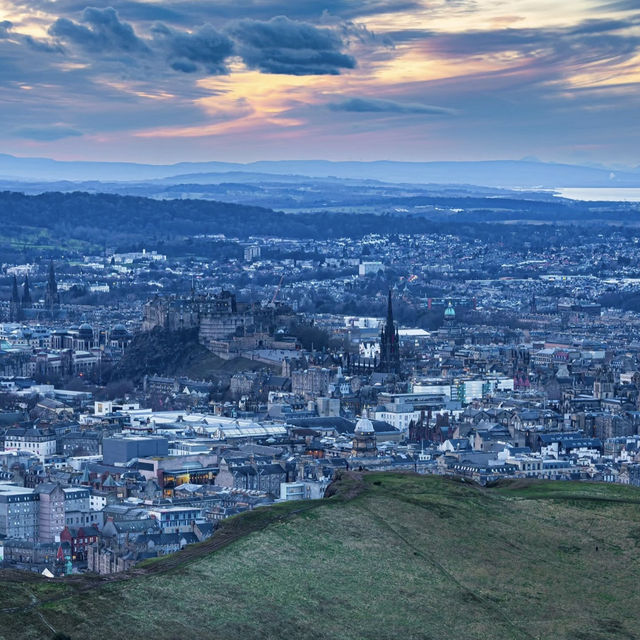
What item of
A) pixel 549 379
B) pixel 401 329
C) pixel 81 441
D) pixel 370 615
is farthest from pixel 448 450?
pixel 401 329

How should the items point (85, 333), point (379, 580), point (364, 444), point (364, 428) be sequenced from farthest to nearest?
point (85, 333)
point (364, 428)
point (364, 444)
point (379, 580)

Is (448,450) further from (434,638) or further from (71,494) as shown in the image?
(434,638)

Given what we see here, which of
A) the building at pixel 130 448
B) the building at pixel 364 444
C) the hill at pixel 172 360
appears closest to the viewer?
the building at pixel 364 444

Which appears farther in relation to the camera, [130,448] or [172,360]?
[172,360]

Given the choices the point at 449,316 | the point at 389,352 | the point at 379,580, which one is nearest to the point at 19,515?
the point at 379,580

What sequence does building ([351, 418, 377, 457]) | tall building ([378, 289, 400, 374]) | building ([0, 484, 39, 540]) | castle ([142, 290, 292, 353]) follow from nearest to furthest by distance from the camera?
building ([0, 484, 39, 540])
building ([351, 418, 377, 457])
tall building ([378, 289, 400, 374])
castle ([142, 290, 292, 353])

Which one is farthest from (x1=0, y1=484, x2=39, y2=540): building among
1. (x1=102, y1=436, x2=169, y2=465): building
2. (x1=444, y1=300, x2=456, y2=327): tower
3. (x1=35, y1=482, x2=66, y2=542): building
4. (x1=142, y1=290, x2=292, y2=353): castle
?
(x1=444, y1=300, x2=456, y2=327): tower

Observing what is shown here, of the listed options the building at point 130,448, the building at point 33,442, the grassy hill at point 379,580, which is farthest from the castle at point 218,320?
the grassy hill at point 379,580

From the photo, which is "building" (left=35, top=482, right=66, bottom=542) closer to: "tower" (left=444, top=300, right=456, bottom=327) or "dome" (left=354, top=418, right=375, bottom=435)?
"dome" (left=354, top=418, right=375, bottom=435)

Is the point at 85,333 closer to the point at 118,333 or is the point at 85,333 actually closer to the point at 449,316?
the point at 118,333

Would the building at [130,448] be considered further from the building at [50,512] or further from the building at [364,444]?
the building at [50,512]
